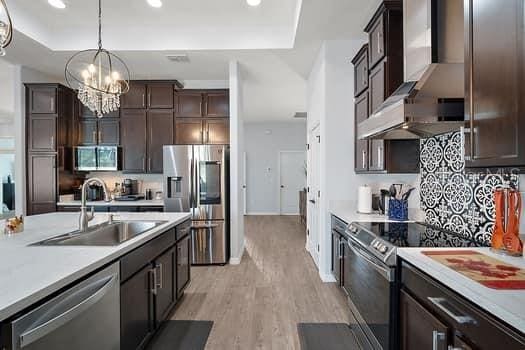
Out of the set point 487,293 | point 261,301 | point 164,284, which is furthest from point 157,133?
point 487,293

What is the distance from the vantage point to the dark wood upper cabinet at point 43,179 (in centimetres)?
449

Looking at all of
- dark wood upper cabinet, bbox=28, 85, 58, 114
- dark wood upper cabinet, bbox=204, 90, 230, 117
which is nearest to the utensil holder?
dark wood upper cabinet, bbox=204, 90, 230, 117

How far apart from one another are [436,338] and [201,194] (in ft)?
11.3

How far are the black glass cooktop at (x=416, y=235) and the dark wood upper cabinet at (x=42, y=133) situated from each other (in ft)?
15.0

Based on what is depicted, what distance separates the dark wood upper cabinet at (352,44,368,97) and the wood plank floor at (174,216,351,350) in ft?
7.28

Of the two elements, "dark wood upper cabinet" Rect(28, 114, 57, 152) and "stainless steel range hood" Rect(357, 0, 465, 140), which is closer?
"stainless steel range hood" Rect(357, 0, 465, 140)

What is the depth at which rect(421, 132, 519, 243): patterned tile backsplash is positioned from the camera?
1.74 m

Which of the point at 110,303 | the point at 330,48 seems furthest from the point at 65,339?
the point at 330,48

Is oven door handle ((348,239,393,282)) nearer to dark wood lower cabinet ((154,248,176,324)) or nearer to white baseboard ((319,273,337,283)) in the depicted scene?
white baseboard ((319,273,337,283))

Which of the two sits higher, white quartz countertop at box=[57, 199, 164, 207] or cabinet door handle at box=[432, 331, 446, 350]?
white quartz countertop at box=[57, 199, 164, 207]

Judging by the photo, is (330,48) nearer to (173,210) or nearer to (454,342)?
(173,210)

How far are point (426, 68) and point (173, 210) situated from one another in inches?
138

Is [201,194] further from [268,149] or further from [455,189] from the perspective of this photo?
[268,149]

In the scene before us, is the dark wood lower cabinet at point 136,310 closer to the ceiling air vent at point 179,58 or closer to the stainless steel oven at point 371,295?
the stainless steel oven at point 371,295
